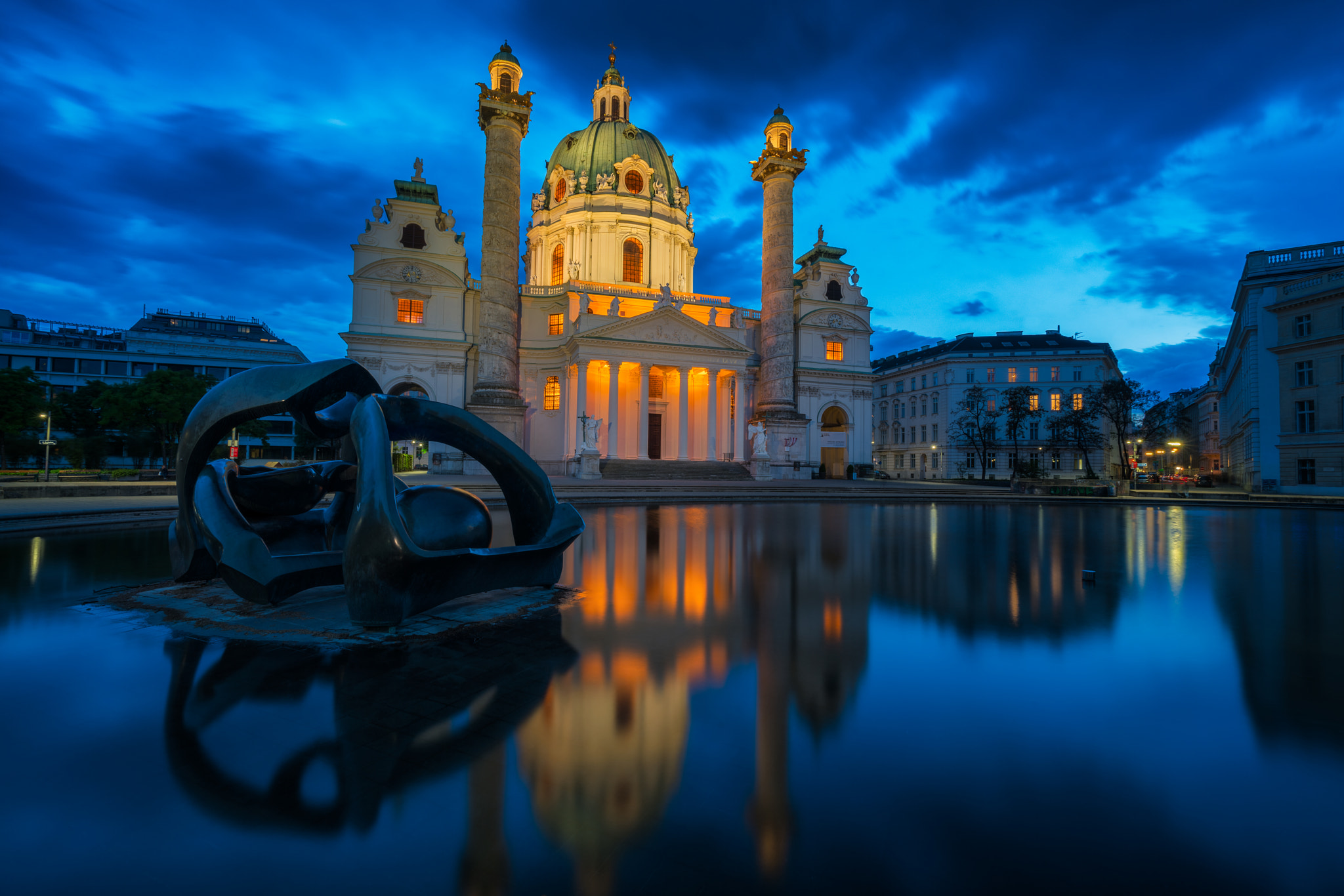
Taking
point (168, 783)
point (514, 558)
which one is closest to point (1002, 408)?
point (514, 558)

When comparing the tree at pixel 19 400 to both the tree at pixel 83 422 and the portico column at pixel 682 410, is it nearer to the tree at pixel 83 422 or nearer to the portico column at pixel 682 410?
the tree at pixel 83 422

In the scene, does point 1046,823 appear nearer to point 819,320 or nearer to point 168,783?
point 168,783

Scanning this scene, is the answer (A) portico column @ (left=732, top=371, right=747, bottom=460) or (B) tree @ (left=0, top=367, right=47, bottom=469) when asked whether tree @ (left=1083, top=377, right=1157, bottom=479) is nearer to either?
(A) portico column @ (left=732, top=371, right=747, bottom=460)

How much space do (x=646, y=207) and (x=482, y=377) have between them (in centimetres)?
2568

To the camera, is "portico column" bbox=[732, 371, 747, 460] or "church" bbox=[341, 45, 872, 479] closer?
"church" bbox=[341, 45, 872, 479]

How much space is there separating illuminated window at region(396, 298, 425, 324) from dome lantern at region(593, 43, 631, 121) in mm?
29934

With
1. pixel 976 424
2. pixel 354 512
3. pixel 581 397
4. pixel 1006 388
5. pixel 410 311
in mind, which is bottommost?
pixel 354 512

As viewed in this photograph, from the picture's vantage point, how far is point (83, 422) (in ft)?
145

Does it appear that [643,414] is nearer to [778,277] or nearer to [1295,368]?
[778,277]

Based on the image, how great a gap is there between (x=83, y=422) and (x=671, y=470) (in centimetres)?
4306

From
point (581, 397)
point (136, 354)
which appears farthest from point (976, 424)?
point (136, 354)

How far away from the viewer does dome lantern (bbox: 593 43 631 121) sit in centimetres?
6100

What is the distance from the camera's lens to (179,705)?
4.50m

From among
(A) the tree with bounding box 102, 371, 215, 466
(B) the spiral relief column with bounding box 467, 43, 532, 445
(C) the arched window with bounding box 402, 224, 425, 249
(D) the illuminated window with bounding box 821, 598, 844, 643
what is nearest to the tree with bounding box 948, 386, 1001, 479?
(B) the spiral relief column with bounding box 467, 43, 532, 445
